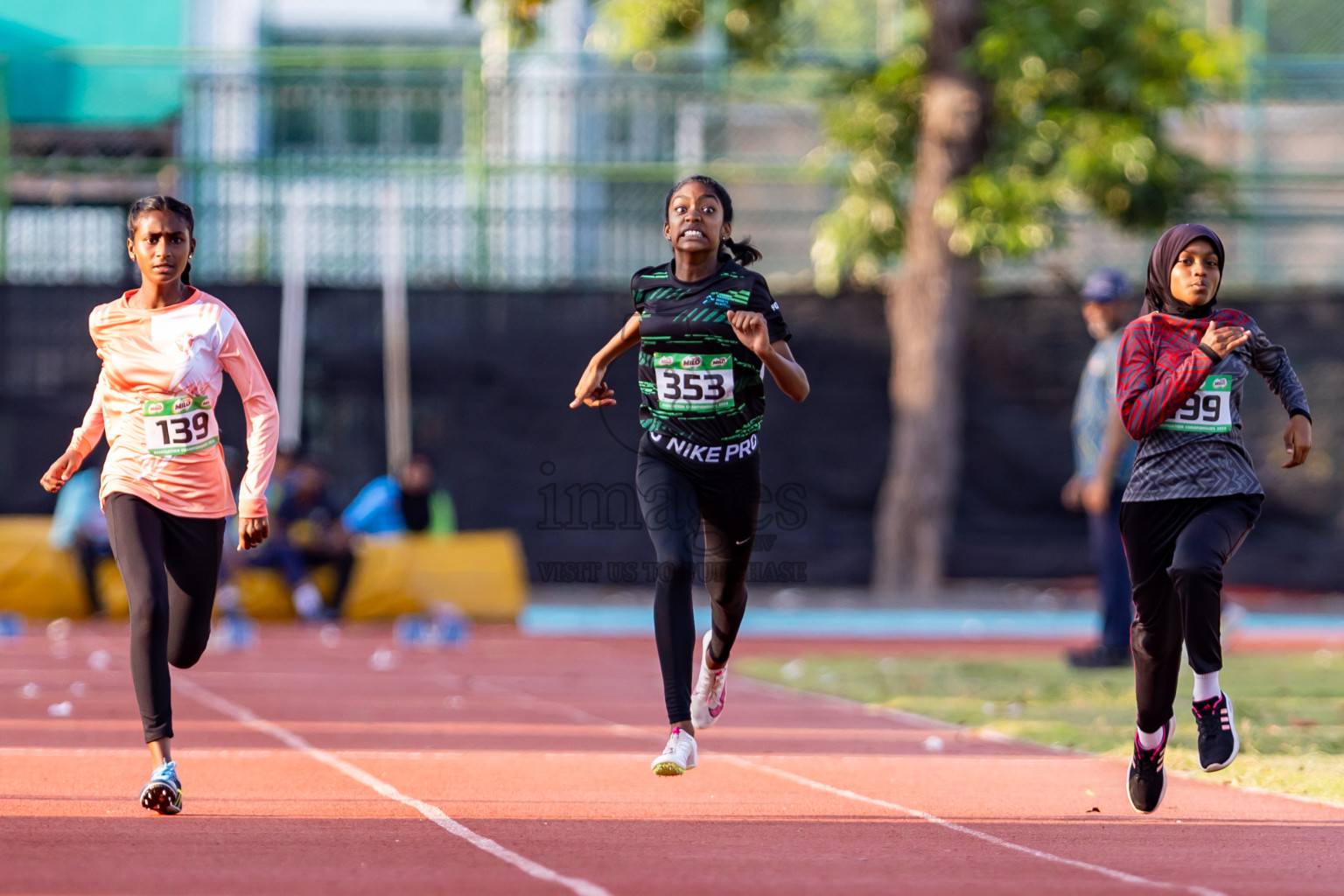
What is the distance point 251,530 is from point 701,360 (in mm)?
1615

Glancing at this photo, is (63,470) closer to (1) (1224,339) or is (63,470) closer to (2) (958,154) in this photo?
(1) (1224,339)

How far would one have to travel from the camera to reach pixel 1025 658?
12.6m

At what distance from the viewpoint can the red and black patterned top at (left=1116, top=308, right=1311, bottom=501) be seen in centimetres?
578

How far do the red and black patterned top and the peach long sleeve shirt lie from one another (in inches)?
111

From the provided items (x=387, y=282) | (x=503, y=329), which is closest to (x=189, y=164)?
(x=387, y=282)

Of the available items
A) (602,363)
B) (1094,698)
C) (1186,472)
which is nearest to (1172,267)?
(1186,472)

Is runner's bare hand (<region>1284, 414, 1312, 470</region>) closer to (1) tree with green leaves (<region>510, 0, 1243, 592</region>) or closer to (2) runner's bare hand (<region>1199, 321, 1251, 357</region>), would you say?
(2) runner's bare hand (<region>1199, 321, 1251, 357</region>)

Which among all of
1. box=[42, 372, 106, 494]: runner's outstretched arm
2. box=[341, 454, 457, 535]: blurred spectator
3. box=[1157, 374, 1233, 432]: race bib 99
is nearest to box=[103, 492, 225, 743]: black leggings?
box=[42, 372, 106, 494]: runner's outstretched arm

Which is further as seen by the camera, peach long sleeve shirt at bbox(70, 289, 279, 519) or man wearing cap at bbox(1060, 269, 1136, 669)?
man wearing cap at bbox(1060, 269, 1136, 669)

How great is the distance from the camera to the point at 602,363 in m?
6.53

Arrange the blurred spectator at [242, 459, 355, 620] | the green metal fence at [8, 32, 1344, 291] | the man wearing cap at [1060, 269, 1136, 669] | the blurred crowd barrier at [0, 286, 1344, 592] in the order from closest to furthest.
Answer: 1. the man wearing cap at [1060, 269, 1136, 669]
2. the blurred spectator at [242, 459, 355, 620]
3. the blurred crowd barrier at [0, 286, 1344, 592]
4. the green metal fence at [8, 32, 1344, 291]

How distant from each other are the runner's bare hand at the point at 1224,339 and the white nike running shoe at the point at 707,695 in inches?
85.7

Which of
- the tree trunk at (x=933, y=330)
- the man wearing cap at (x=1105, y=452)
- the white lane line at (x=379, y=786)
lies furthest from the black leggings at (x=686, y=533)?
the tree trunk at (x=933, y=330)

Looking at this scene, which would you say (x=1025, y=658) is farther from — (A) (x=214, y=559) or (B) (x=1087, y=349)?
(A) (x=214, y=559)
